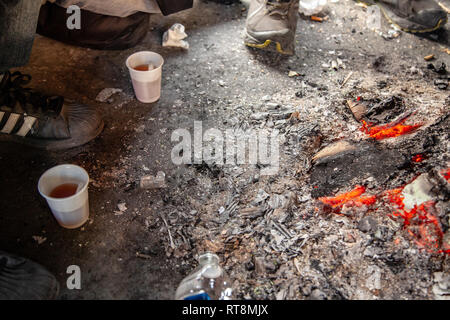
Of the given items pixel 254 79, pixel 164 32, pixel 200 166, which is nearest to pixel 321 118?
pixel 254 79

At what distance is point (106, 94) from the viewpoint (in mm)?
2807

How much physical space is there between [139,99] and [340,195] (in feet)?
5.81

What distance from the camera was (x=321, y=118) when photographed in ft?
8.67

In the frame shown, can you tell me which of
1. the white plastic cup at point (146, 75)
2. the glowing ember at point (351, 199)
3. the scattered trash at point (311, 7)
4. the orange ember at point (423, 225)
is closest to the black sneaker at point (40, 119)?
the white plastic cup at point (146, 75)

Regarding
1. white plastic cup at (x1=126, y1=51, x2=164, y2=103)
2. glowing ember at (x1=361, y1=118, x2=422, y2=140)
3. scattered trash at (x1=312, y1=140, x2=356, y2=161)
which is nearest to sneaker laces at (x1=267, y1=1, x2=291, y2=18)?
white plastic cup at (x1=126, y1=51, x2=164, y2=103)

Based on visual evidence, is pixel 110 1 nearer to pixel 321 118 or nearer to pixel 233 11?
pixel 233 11

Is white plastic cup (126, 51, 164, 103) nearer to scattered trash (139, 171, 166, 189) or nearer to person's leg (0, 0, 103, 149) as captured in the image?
person's leg (0, 0, 103, 149)

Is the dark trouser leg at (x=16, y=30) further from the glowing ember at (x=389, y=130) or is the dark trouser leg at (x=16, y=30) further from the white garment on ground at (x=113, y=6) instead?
the glowing ember at (x=389, y=130)

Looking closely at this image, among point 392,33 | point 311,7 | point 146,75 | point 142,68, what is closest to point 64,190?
point 146,75

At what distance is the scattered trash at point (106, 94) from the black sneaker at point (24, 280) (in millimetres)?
1433

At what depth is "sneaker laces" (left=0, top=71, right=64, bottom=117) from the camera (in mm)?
2221

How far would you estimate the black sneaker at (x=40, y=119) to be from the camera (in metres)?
2.24

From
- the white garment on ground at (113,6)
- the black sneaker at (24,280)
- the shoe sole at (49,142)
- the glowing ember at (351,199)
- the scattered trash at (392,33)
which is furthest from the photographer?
the scattered trash at (392,33)
